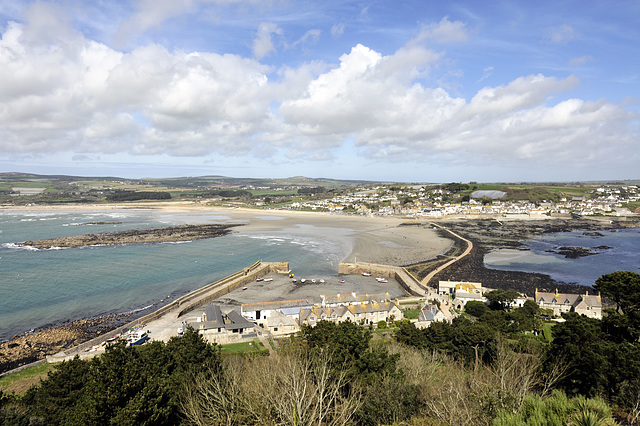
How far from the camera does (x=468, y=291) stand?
33812mm

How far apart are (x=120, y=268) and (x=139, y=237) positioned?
22.9 metres

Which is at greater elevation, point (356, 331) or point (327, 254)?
point (356, 331)

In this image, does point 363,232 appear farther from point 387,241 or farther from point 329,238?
point 387,241

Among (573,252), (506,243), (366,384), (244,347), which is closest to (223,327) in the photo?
(244,347)

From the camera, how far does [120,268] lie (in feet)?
147

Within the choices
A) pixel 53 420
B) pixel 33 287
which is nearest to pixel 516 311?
pixel 53 420

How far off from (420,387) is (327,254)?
136 ft

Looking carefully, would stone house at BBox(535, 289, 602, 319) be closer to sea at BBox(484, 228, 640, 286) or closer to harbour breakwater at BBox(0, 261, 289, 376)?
sea at BBox(484, 228, 640, 286)

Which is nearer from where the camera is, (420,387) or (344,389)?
(420,387)

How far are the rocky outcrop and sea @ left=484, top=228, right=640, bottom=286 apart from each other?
53112 millimetres

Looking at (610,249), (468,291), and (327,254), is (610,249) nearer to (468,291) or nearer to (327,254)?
(468,291)

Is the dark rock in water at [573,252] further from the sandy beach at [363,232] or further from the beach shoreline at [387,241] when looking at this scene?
the sandy beach at [363,232]

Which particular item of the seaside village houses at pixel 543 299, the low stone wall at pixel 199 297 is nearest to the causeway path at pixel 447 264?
the seaside village houses at pixel 543 299

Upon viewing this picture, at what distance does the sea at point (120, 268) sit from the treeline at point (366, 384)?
67.2 feet
